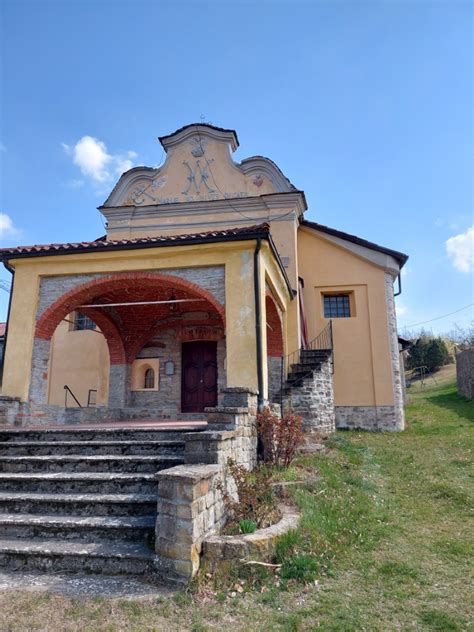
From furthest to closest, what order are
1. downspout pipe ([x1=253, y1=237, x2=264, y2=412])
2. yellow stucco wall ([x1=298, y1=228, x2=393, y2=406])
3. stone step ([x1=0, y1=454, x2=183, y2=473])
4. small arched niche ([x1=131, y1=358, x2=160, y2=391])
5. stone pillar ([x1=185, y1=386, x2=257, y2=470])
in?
yellow stucco wall ([x1=298, y1=228, x2=393, y2=406]) < small arched niche ([x1=131, y1=358, x2=160, y2=391]) < downspout pipe ([x1=253, y1=237, x2=264, y2=412]) < stone step ([x1=0, y1=454, x2=183, y2=473]) < stone pillar ([x1=185, y1=386, x2=257, y2=470])

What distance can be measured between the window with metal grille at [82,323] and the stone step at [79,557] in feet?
36.5

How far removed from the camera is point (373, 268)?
13508 mm

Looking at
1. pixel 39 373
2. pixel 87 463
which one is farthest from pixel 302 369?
pixel 87 463

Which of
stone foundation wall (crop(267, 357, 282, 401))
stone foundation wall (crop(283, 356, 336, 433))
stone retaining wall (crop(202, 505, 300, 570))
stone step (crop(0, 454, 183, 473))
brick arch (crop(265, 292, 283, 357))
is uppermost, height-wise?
brick arch (crop(265, 292, 283, 357))

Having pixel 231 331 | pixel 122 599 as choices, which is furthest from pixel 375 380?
pixel 122 599

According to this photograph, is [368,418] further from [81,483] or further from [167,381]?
[81,483]

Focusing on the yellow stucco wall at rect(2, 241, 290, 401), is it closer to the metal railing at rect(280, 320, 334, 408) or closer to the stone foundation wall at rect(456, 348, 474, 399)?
the metal railing at rect(280, 320, 334, 408)

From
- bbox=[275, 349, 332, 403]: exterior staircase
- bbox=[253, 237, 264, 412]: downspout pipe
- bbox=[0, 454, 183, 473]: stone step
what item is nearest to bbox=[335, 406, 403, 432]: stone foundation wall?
bbox=[275, 349, 332, 403]: exterior staircase

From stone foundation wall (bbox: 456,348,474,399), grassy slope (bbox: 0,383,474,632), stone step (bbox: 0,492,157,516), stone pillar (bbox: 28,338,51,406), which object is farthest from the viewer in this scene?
stone foundation wall (bbox: 456,348,474,399)

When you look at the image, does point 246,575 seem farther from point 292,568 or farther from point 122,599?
point 122,599

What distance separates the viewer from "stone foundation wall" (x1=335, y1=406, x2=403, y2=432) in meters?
12.4

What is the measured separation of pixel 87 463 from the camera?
530 centimetres

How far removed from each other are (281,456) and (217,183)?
8.84 metres

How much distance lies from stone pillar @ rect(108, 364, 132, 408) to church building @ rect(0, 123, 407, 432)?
0.03 meters
